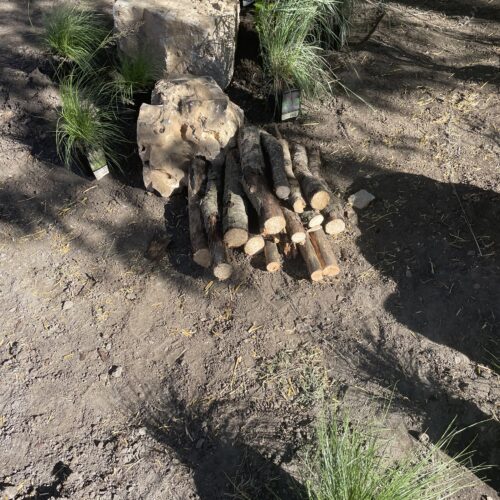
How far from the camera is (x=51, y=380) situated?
Answer: 3.19 m

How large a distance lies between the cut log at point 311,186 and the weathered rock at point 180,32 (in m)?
1.28

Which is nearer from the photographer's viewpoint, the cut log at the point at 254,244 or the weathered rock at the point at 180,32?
the cut log at the point at 254,244

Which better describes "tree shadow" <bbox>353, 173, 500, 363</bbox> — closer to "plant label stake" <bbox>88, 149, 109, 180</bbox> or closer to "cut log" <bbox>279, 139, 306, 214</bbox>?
"cut log" <bbox>279, 139, 306, 214</bbox>

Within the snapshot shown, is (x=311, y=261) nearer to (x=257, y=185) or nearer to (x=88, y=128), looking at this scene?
(x=257, y=185)

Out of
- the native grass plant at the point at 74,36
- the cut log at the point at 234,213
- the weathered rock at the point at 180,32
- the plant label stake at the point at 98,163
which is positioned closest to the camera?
the cut log at the point at 234,213

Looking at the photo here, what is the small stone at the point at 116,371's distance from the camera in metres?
3.18

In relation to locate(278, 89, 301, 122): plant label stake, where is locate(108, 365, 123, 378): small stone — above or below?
below

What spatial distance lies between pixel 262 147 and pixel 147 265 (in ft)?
3.95

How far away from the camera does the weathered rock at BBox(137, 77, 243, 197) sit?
3.69 m

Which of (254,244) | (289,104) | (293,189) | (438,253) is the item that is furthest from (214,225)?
(438,253)

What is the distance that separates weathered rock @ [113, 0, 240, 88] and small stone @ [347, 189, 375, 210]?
5.27ft

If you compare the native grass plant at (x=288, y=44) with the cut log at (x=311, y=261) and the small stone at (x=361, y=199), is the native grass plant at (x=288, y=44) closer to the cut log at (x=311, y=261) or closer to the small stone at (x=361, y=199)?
the small stone at (x=361, y=199)

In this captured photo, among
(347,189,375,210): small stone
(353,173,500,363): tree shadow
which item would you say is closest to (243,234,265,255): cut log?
(353,173,500,363): tree shadow

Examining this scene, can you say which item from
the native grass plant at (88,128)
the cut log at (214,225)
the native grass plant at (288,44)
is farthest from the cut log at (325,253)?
the native grass plant at (88,128)
